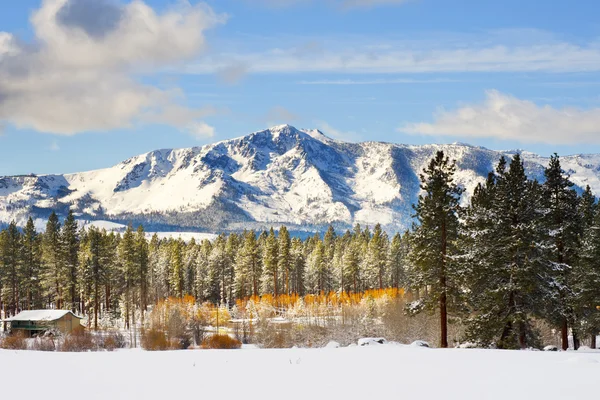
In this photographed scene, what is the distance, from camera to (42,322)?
70312 millimetres

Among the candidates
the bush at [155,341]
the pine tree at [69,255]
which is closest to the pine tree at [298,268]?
the pine tree at [69,255]

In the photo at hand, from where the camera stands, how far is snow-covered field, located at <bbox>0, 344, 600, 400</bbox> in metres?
13.8

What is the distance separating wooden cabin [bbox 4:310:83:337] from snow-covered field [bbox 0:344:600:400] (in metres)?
52.0

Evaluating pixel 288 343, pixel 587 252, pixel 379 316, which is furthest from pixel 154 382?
pixel 379 316

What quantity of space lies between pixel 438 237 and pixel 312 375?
20014 mm

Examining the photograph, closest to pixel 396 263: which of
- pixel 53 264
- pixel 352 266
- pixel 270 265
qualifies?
pixel 352 266

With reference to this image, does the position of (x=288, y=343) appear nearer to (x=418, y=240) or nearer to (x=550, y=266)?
(x=418, y=240)

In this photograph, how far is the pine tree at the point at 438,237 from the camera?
33.7 metres

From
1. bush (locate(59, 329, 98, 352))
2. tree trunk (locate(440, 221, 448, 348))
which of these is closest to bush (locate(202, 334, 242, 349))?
bush (locate(59, 329, 98, 352))

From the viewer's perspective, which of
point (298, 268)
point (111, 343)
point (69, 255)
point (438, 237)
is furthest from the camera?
point (298, 268)

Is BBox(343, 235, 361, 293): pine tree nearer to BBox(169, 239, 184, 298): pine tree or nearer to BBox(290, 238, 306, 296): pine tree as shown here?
BBox(290, 238, 306, 296): pine tree

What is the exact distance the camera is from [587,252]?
117 ft

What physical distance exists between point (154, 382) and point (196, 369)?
7.77 feet

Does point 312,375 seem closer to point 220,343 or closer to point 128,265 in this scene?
point 220,343
